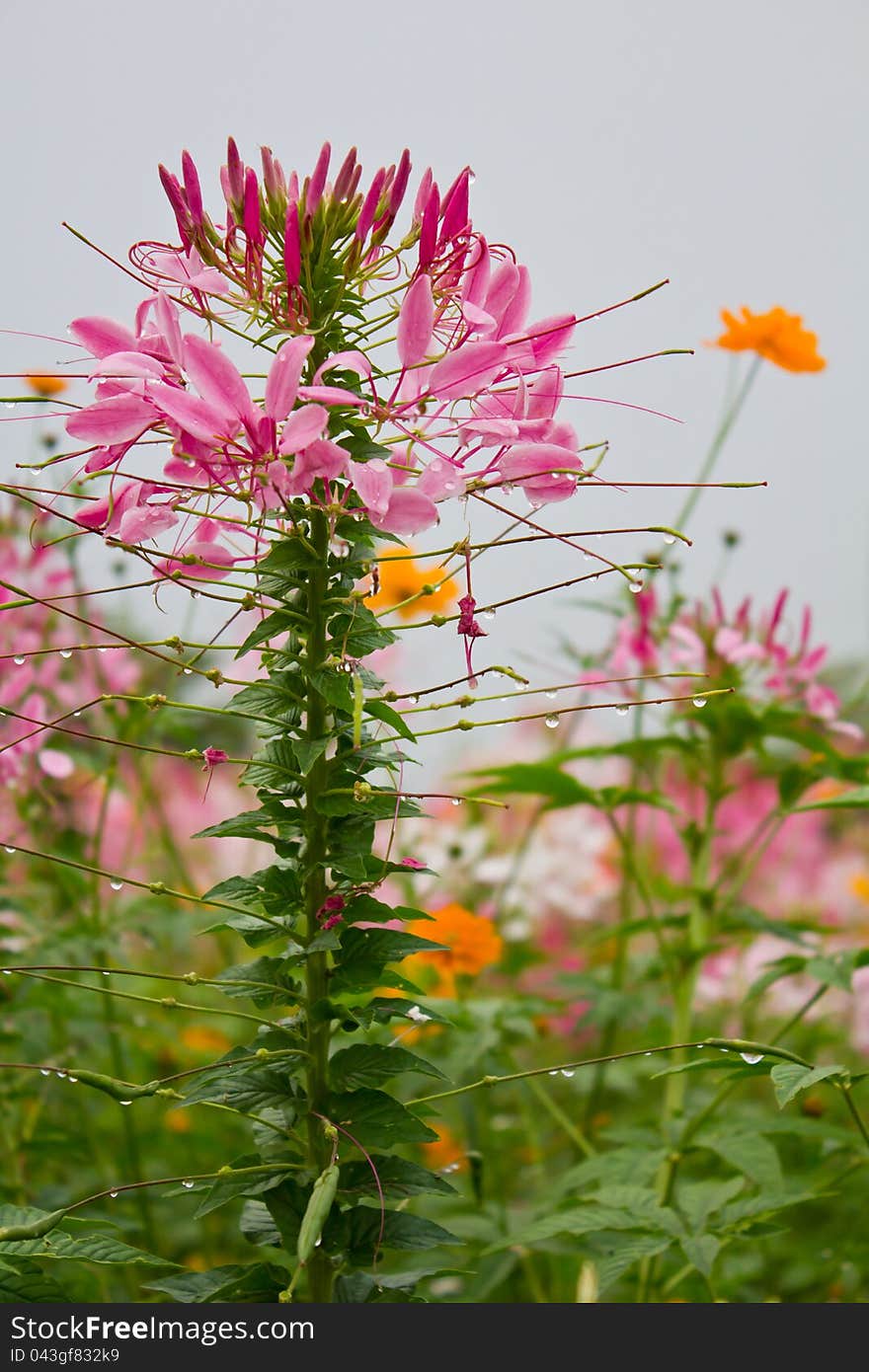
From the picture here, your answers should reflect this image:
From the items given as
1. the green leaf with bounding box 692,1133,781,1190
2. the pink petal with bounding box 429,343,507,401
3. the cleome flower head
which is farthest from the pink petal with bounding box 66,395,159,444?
the green leaf with bounding box 692,1133,781,1190

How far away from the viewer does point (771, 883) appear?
10.1 ft

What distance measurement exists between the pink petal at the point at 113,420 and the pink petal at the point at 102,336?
5 cm

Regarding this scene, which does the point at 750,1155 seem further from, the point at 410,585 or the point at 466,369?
the point at 410,585

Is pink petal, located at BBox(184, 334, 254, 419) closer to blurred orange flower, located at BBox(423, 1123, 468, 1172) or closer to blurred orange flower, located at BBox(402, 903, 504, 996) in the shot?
blurred orange flower, located at BBox(402, 903, 504, 996)

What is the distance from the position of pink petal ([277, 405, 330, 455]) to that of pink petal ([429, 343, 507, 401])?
0.31 feet

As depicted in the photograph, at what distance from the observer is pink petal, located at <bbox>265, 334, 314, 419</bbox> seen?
775 mm

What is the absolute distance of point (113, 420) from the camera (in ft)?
2.70

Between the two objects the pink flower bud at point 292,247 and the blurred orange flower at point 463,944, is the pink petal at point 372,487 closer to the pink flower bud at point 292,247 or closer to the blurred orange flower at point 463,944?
the pink flower bud at point 292,247

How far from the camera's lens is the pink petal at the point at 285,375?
0.78 m

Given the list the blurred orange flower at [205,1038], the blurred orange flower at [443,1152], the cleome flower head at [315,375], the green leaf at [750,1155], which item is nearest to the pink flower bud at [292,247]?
the cleome flower head at [315,375]

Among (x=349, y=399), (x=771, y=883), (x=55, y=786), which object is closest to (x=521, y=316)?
(x=349, y=399)

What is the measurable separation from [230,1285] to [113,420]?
603 millimetres

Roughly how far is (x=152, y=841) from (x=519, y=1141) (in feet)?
2.66

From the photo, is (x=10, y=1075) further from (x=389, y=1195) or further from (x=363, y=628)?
(x=363, y=628)
